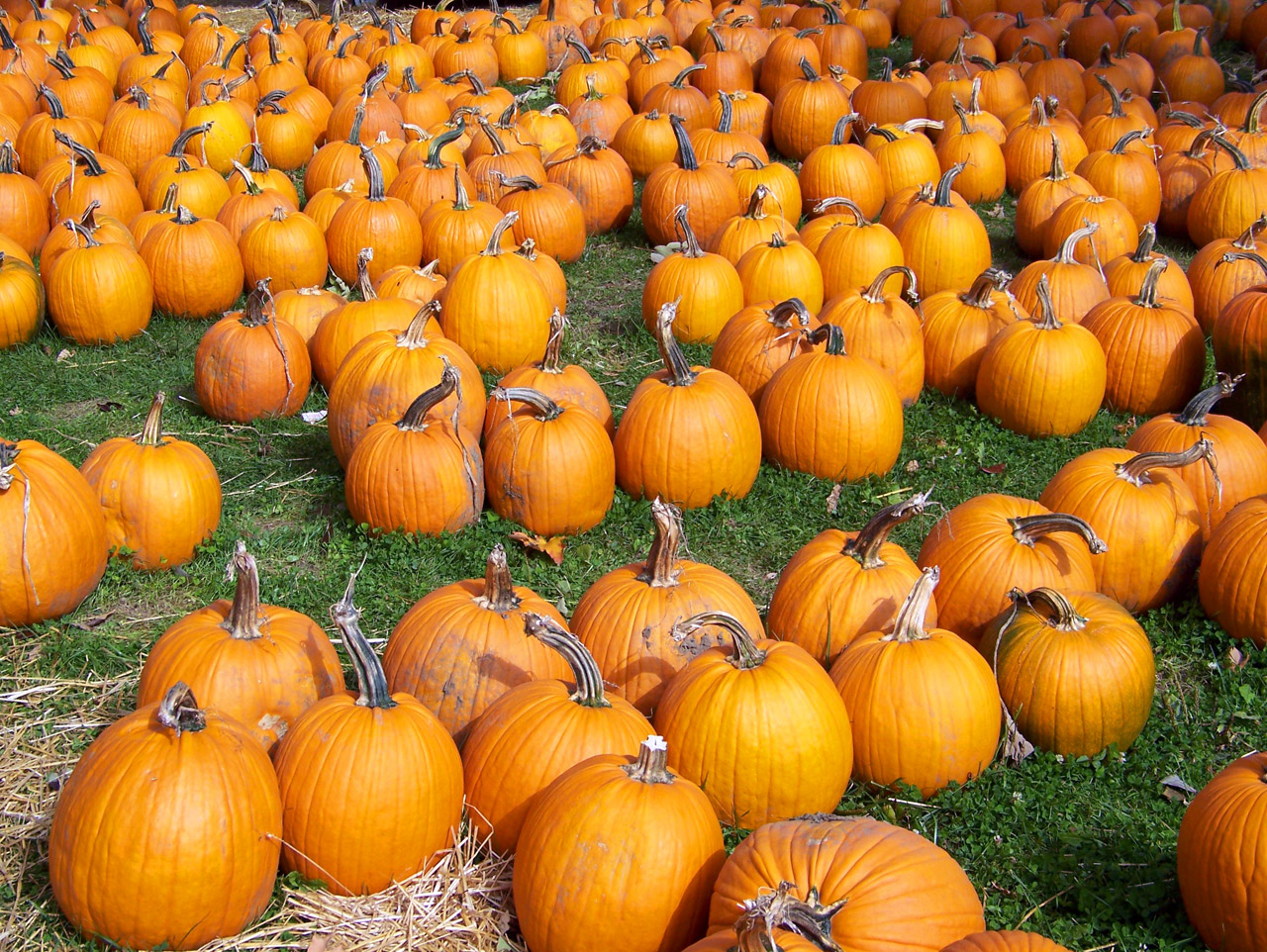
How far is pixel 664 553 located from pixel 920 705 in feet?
3.22

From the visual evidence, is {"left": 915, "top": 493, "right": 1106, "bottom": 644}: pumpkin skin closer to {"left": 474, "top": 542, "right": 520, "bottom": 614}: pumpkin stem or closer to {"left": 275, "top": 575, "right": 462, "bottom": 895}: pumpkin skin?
{"left": 474, "top": 542, "right": 520, "bottom": 614}: pumpkin stem

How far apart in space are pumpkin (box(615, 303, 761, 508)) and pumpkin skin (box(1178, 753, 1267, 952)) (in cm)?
265

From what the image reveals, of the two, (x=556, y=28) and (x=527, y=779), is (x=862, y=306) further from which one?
(x=556, y=28)

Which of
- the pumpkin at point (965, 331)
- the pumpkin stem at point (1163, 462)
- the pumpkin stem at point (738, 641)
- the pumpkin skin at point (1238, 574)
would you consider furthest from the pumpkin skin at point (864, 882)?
the pumpkin at point (965, 331)

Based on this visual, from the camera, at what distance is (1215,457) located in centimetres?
493

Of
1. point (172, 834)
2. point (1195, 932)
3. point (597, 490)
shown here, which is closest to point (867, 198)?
point (597, 490)

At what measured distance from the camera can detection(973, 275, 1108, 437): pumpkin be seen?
19.3 feet

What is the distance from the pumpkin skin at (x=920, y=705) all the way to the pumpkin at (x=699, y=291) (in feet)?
11.0

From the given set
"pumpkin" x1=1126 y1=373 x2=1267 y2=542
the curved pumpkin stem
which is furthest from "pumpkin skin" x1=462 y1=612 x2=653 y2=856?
the curved pumpkin stem

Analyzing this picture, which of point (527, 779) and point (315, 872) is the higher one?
point (527, 779)

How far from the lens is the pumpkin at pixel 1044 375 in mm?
5891

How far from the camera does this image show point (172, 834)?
117 inches

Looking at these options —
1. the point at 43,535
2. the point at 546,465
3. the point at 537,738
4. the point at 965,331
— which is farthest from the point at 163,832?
the point at 965,331

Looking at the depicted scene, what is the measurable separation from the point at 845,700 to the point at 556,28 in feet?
35.2
